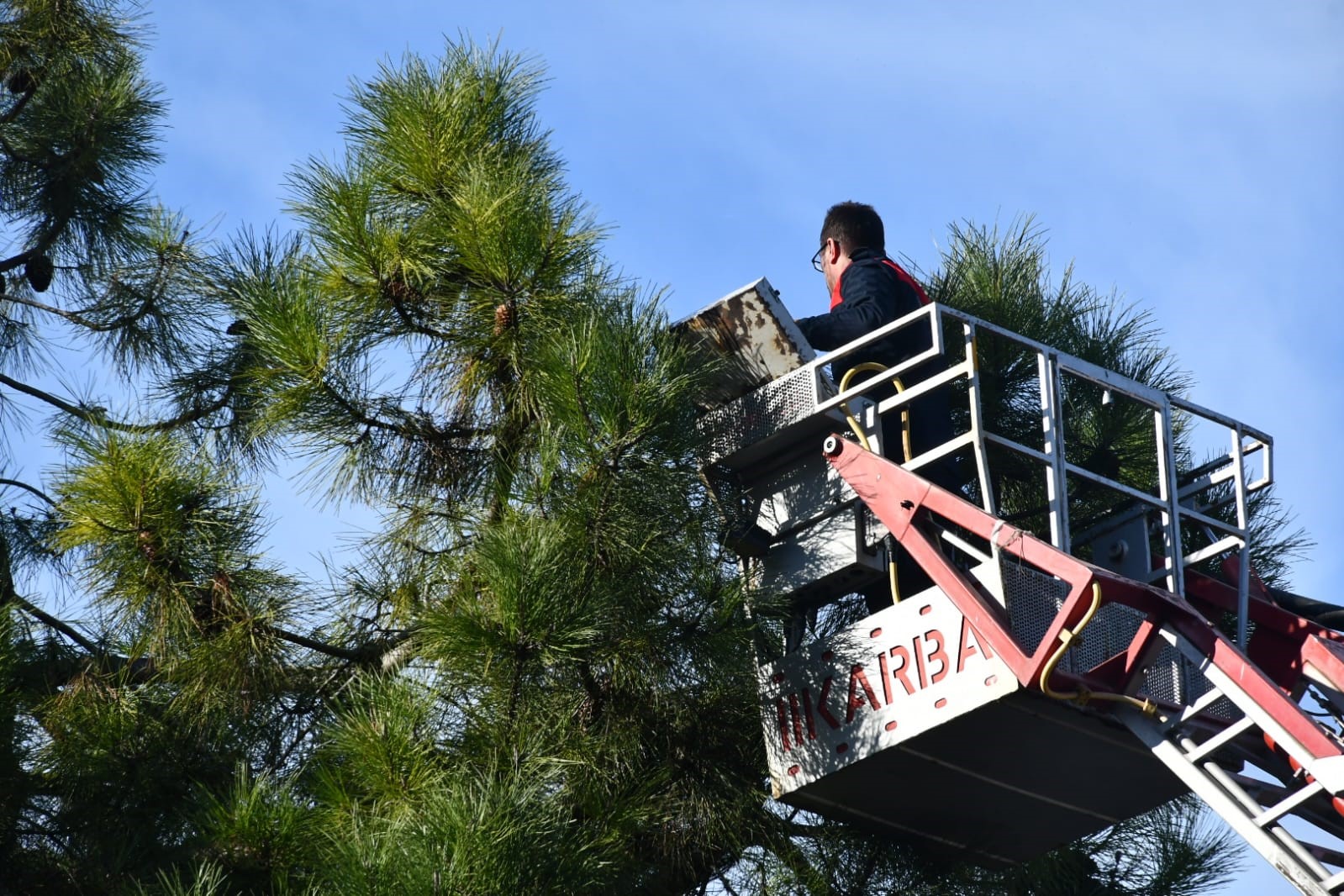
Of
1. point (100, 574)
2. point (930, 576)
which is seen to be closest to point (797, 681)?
point (930, 576)

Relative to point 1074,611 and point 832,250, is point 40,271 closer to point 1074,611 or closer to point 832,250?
point 832,250

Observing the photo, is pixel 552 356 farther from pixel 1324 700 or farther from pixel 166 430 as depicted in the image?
pixel 1324 700

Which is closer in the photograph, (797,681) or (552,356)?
(552,356)

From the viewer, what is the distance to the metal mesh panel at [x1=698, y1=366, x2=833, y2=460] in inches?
288

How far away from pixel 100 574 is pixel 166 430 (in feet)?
5.54

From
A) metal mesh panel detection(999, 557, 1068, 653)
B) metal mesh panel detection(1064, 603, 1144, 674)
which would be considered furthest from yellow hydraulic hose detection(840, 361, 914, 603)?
metal mesh panel detection(1064, 603, 1144, 674)

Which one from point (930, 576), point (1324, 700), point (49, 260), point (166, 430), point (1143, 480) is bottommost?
point (1324, 700)

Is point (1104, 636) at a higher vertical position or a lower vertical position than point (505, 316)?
lower

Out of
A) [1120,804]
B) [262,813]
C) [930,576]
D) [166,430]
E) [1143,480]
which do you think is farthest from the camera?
[1143,480]

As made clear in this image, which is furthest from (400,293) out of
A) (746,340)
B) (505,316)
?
(746,340)

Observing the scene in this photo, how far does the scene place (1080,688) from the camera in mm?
6469

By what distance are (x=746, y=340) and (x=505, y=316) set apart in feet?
3.11

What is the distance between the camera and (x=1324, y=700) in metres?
7.12

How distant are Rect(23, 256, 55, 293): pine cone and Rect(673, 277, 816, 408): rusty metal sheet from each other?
3.40 m
